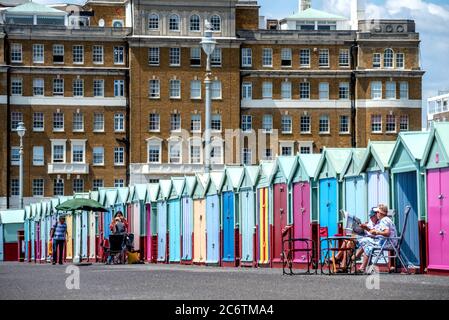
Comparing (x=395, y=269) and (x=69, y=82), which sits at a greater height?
(x=69, y=82)

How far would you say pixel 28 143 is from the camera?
403ft

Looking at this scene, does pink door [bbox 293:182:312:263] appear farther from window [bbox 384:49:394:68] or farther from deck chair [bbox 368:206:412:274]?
window [bbox 384:49:394:68]

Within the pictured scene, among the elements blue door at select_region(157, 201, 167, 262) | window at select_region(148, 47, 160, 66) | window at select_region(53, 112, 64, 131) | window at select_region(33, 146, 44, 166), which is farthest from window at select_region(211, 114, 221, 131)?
blue door at select_region(157, 201, 167, 262)

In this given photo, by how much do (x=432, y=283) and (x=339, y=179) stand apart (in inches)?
449

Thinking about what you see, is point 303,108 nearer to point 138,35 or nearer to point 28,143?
point 138,35

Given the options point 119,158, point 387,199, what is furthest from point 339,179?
point 119,158

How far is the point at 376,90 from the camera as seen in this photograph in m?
127

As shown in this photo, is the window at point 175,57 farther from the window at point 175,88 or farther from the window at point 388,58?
the window at point 388,58

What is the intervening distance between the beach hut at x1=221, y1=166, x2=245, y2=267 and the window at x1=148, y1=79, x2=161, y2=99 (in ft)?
264

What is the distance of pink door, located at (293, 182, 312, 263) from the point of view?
1422 inches

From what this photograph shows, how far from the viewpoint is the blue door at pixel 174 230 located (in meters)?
49.8

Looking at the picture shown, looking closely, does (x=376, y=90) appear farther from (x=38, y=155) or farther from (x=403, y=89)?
(x=38, y=155)

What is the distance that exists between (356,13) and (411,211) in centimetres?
10249

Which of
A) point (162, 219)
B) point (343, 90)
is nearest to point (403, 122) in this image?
point (343, 90)
